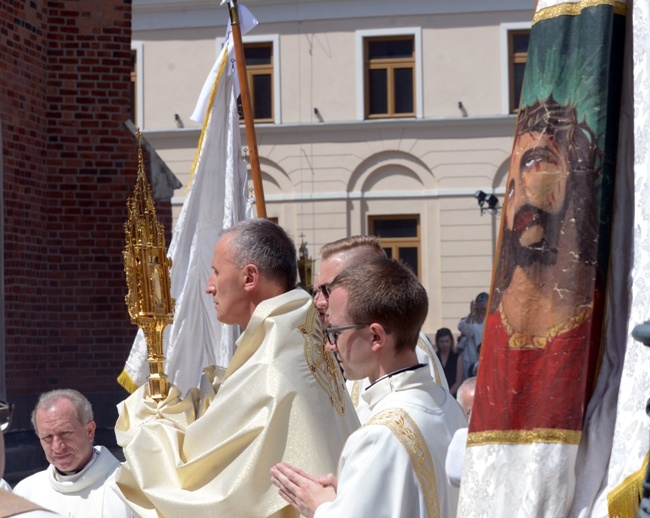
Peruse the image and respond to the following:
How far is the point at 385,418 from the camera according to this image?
9.64 feet

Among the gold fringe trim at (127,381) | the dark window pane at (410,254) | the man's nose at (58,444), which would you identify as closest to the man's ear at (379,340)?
the man's nose at (58,444)

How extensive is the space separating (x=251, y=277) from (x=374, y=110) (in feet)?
73.5

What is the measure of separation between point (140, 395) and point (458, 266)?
21805 millimetres

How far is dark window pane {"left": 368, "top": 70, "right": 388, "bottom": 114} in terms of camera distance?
26078 mm

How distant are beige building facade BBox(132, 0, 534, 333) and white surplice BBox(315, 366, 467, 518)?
22.3 metres

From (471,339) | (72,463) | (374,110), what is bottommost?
(471,339)

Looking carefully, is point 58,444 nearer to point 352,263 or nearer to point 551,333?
point 352,263

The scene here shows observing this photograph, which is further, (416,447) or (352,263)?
(352,263)

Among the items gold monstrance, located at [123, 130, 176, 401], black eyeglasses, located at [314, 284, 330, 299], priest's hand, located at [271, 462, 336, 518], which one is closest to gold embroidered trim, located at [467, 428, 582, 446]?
priest's hand, located at [271, 462, 336, 518]

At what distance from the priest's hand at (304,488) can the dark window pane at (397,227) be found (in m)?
23.1

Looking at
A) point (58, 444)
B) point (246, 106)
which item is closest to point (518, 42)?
point (246, 106)

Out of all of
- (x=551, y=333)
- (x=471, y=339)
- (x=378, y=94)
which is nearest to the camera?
(x=551, y=333)

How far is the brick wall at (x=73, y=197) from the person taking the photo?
9.86 metres

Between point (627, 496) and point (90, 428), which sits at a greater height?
point (627, 496)
